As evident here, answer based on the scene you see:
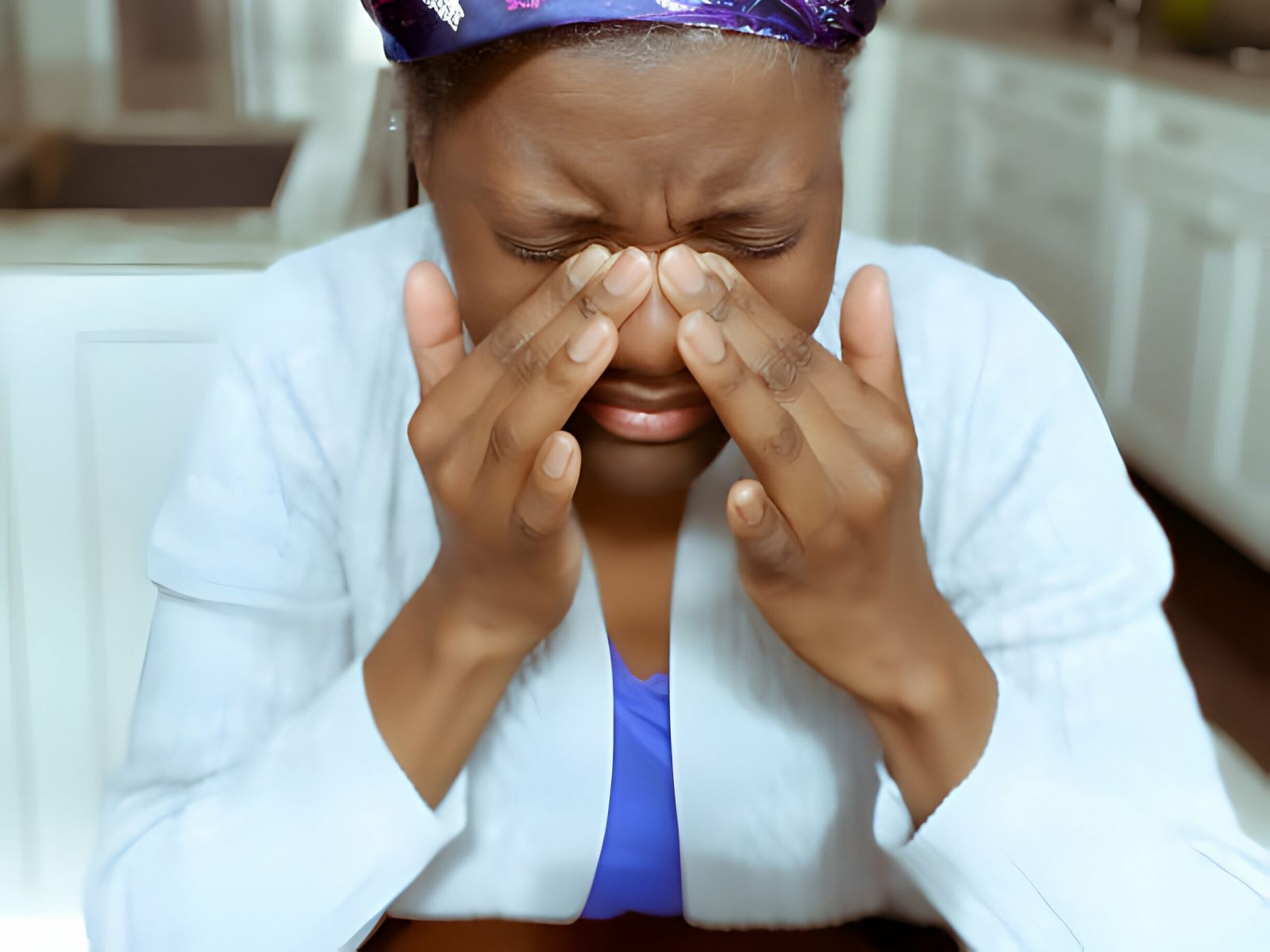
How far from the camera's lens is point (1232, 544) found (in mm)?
2299

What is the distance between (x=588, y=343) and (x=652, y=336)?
0.04 metres

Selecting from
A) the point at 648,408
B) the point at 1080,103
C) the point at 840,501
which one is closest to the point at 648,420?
the point at 648,408

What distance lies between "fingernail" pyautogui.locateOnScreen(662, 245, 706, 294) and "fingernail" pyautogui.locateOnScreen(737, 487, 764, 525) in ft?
0.32

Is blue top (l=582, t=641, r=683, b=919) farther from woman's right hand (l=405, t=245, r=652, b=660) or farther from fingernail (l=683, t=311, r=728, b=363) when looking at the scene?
fingernail (l=683, t=311, r=728, b=363)

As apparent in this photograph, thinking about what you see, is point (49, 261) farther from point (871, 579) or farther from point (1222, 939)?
point (1222, 939)

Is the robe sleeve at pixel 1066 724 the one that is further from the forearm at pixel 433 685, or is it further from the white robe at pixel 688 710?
the forearm at pixel 433 685

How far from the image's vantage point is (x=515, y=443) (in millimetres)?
604

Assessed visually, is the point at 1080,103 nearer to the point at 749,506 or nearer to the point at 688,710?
the point at 688,710

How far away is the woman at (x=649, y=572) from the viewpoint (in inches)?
23.6

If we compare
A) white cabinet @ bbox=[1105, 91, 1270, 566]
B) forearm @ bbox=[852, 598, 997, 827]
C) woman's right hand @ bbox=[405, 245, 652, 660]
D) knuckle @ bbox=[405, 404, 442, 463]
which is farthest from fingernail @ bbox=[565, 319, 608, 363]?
white cabinet @ bbox=[1105, 91, 1270, 566]

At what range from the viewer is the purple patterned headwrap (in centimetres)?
57

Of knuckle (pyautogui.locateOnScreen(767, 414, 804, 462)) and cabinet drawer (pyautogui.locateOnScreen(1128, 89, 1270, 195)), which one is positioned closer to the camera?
knuckle (pyautogui.locateOnScreen(767, 414, 804, 462))

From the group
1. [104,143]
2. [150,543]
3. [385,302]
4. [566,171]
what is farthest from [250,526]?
Result: [104,143]

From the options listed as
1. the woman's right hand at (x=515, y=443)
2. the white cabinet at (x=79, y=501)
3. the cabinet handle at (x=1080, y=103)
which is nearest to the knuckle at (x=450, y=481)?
the woman's right hand at (x=515, y=443)
